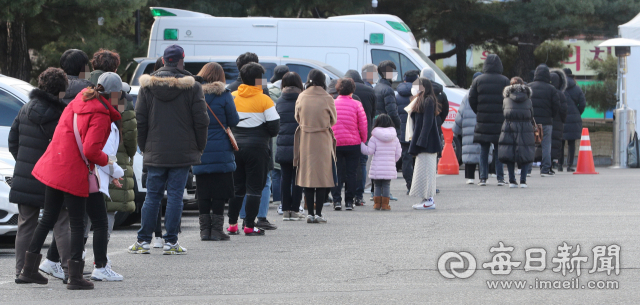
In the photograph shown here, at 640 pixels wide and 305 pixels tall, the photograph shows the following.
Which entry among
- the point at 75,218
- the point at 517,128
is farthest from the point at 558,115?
the point at 75,218

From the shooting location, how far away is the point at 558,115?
17.2 metres

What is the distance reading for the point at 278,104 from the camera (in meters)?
10.4

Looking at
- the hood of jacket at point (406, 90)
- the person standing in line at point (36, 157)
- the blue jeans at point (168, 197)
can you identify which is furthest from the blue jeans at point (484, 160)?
the person standing in line at point (36, 157)

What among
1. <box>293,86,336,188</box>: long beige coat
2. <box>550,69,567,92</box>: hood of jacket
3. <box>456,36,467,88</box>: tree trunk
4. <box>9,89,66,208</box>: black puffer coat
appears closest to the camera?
<box>9,89,66,208</box>: black puffer coat

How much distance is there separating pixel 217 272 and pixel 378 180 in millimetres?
4906

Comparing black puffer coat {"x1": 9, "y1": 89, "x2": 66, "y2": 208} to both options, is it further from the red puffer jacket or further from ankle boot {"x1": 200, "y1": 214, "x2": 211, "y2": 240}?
ankle boot {"x1": 200, "y1": 214, "x2": 211, "y2": 240}

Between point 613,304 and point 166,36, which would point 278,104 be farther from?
point 166,36

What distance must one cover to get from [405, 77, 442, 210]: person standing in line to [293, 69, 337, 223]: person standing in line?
1646 mm

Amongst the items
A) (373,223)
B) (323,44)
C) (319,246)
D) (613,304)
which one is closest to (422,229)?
(373,223)

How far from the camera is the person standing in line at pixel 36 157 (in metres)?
6.45

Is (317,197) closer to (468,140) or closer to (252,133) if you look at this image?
(252,133)

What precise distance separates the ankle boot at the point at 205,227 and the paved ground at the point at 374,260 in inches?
4.3

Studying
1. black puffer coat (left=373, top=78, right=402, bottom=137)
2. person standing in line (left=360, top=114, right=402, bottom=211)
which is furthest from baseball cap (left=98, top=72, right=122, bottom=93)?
black puffer coat (left=373, top=78, right=402, bottom=137)

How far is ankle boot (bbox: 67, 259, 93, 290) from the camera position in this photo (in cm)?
623
